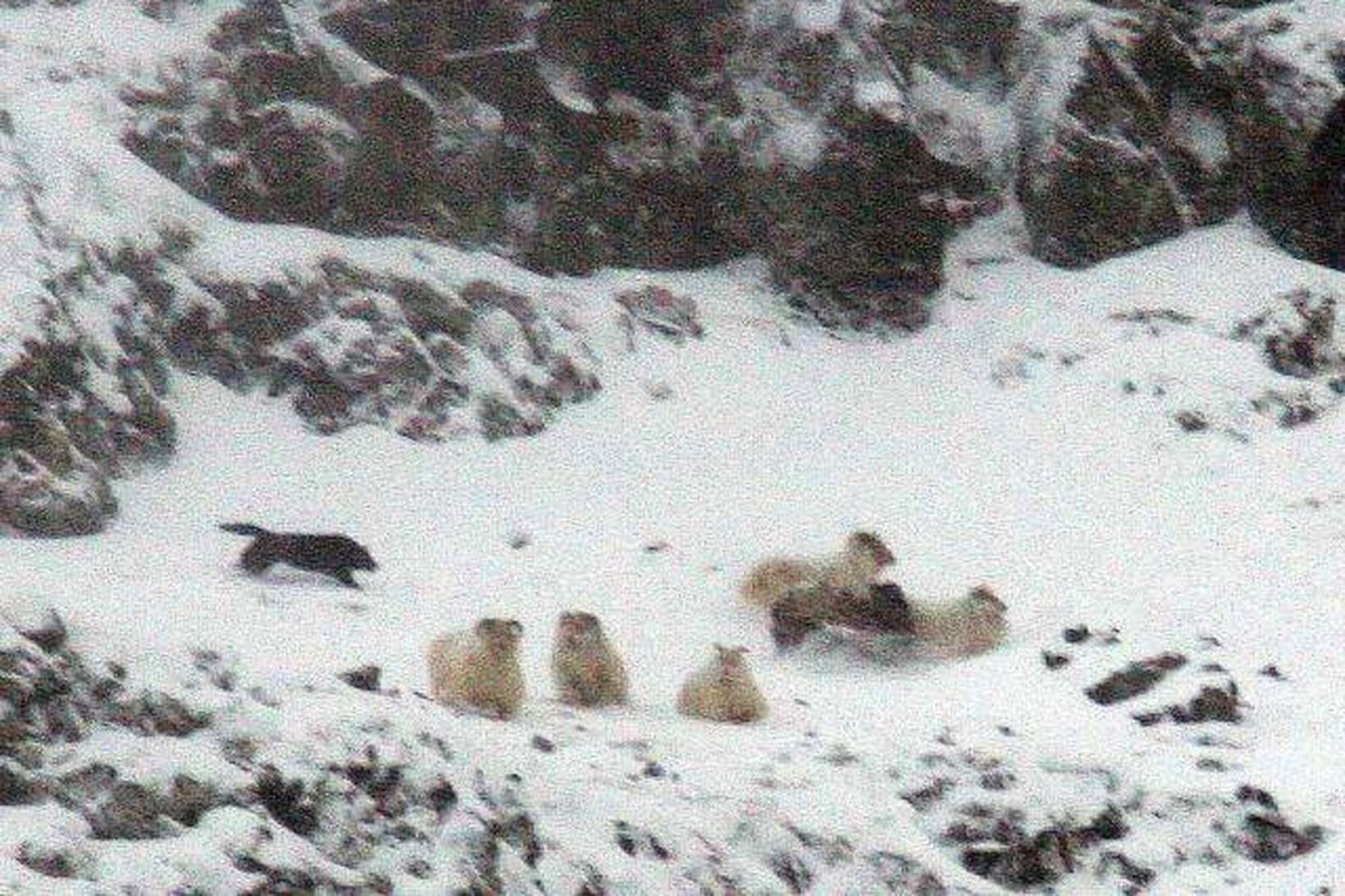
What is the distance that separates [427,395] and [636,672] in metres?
3.76

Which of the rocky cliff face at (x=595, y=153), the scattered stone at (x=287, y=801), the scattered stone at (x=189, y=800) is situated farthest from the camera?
the rocky cliff face at (x=595, y=153)

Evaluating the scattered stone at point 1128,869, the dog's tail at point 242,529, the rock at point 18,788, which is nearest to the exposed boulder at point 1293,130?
the dog's tail at point 242,529

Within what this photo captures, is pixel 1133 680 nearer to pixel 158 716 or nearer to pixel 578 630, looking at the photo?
pixel 578 630

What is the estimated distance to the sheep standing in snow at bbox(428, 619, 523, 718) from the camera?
9625 mm

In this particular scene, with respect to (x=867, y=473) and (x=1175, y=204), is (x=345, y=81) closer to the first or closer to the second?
(x=867, y=473)

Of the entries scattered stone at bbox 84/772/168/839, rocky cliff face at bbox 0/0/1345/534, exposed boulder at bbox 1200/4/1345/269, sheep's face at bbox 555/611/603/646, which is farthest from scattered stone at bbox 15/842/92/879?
exposed boulder at bbox 1200/4/1345/269

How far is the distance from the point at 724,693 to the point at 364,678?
1931mm

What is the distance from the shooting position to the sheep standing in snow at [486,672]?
9.62 m

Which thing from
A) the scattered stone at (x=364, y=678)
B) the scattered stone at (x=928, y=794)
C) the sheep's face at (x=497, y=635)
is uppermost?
the scattered stone at (x=364, y=678)

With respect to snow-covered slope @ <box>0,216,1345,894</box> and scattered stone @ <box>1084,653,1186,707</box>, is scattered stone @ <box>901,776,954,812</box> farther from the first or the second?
scattered stone @ <box>1084,653,1186,707</box>

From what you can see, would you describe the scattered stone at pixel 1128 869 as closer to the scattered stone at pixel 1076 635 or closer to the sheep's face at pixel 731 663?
the sheep's face at pixel 731 663

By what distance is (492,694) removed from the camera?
9.62 metres

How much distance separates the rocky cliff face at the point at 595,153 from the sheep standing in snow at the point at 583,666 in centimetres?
414

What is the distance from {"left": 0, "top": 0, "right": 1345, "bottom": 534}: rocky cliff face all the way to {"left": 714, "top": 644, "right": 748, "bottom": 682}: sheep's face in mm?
4496
